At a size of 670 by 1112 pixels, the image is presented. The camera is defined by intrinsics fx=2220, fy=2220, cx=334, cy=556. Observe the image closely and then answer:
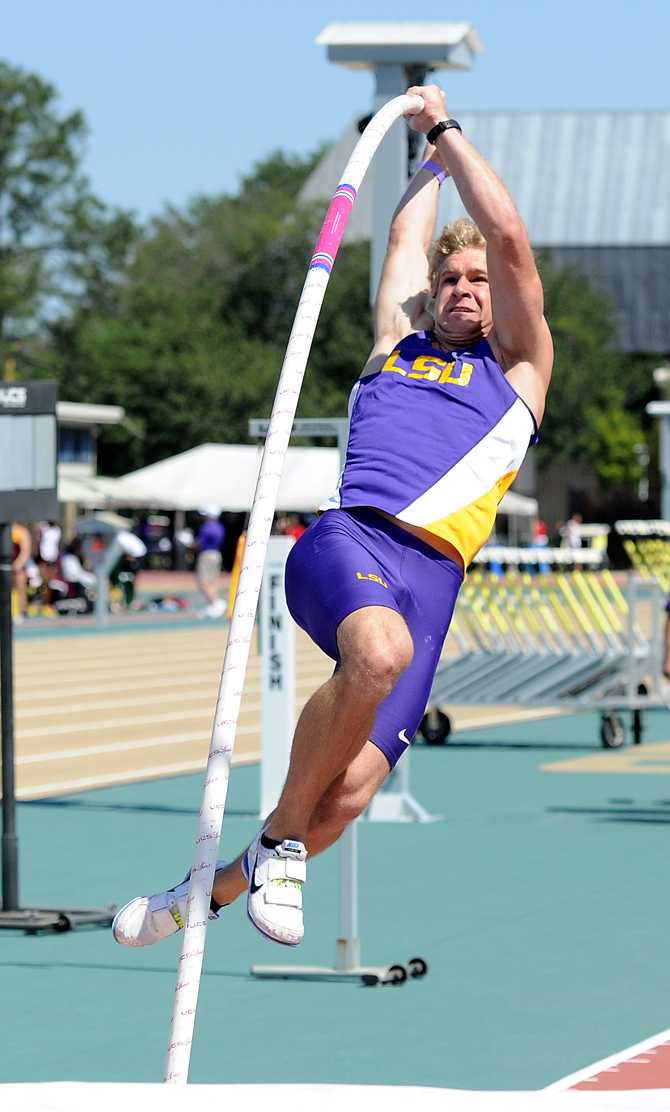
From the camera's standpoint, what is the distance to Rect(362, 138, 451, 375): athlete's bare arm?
6.33 m

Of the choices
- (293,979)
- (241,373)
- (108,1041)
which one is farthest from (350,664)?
(241,373)

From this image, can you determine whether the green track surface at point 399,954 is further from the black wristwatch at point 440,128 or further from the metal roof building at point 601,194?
the metal roof building at point 601,194

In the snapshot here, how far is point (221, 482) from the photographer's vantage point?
59.9 m

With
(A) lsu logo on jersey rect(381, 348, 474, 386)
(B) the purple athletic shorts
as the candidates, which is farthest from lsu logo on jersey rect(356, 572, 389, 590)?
(A) lsu logo on jersey rect(381, 348, 474, 386)

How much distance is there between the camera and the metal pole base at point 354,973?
8.30m

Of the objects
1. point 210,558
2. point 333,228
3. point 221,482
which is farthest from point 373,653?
point 221,482

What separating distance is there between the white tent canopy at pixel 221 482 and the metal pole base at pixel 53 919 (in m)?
45.5

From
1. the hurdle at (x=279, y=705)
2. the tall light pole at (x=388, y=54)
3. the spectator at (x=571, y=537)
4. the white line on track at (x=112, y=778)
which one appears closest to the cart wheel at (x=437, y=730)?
the white line on track at (x=112, y=778)

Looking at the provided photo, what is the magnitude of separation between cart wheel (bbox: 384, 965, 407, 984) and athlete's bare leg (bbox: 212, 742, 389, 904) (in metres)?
2.82

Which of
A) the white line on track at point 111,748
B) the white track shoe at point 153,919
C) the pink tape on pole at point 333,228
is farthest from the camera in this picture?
the white line on track at point 111,748

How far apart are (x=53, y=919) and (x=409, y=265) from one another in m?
4.11

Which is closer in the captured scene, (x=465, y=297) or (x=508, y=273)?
(x=508, y=273)

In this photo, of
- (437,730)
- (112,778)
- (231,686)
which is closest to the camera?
(231,686)

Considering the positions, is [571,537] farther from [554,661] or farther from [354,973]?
[354,973]
